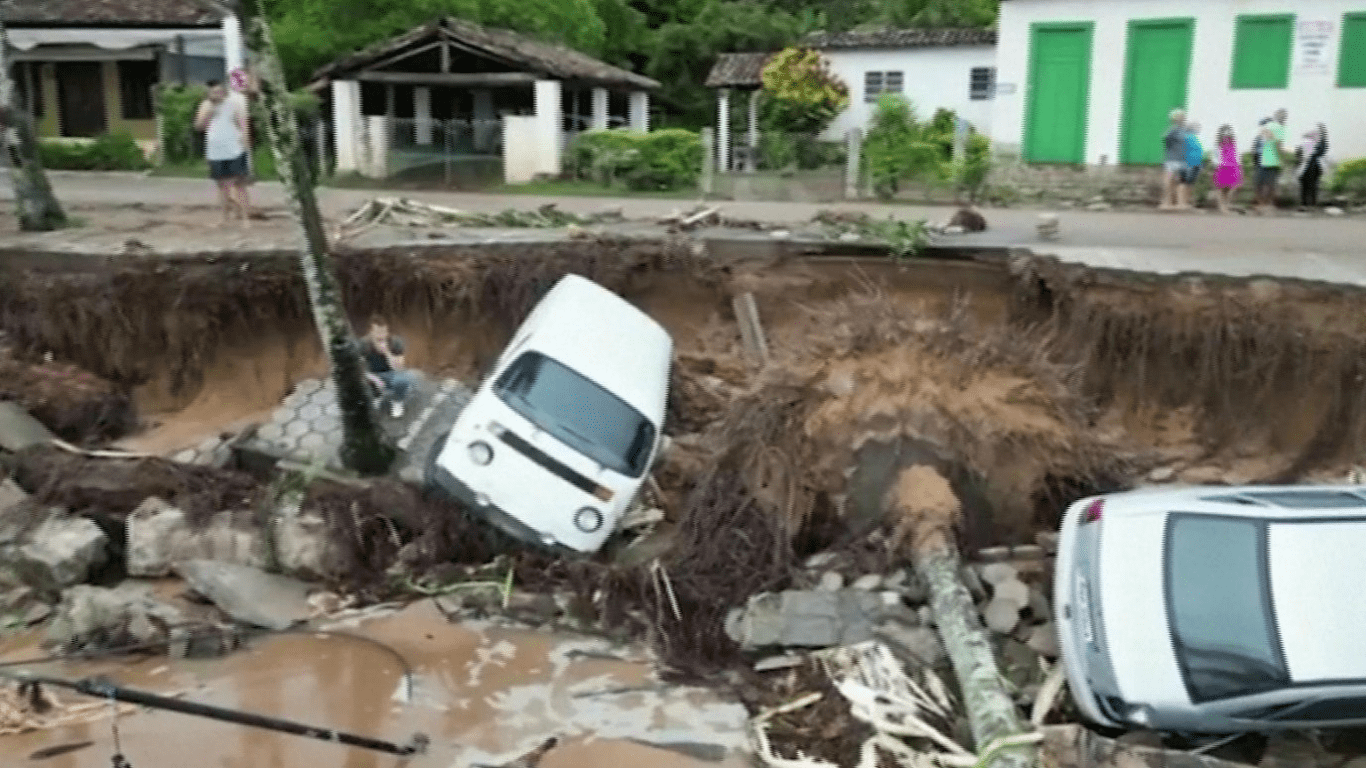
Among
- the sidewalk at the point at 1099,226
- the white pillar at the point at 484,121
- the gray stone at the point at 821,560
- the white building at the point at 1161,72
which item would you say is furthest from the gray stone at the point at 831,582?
the white pillar at the point at 484,121

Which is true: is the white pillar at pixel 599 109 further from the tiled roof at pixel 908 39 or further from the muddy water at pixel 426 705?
the muddy water at pixel 426 705

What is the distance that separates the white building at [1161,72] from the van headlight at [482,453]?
15134 mm

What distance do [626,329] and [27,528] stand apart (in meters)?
6.51

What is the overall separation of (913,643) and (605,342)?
449 centimetres

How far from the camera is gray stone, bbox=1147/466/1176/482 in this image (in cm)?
1297

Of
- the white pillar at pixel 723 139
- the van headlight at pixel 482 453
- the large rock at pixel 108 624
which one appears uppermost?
the white pillar at pixel 723 139

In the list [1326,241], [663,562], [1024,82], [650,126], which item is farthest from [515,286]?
[650,126]

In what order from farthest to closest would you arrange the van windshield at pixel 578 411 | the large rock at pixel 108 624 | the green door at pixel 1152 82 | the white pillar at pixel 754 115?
the white pillar at pixel 754 115
the green door at pixel 1152 82
the van windshield at pixel 578 411
the large rock at pixel 108 624

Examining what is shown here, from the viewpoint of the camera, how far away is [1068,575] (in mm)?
9781

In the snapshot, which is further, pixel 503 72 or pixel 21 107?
pixel 503 72

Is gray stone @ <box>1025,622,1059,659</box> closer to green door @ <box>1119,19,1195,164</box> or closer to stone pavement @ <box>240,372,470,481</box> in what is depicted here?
stone pavement @ <box>240,372,470,481</box>

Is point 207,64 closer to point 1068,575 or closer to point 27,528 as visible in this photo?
point 27,528

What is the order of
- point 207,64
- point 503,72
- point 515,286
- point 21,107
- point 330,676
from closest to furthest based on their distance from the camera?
point 330,676 → point 515,286 → point 21,107 → point 503,72 → point 207,64

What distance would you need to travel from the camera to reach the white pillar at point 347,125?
95.2ft
